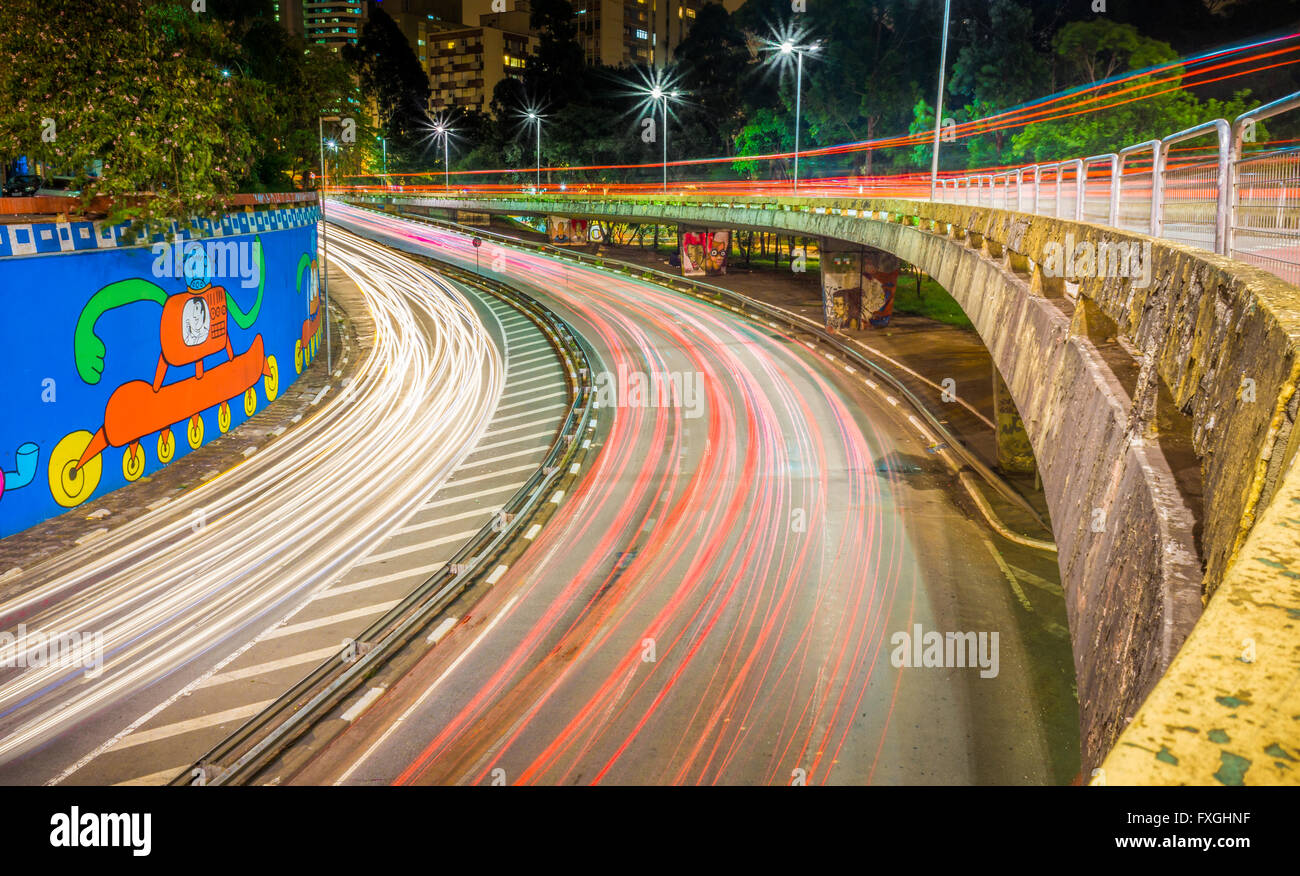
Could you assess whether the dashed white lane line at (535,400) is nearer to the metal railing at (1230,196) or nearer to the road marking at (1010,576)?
the road marking at (1010,576)

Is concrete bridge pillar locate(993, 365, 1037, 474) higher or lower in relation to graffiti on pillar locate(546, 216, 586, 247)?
lower

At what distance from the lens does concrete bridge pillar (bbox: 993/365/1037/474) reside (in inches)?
894

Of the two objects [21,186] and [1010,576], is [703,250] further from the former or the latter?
[1010,576]

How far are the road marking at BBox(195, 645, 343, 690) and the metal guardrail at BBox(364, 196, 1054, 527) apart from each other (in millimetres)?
14694

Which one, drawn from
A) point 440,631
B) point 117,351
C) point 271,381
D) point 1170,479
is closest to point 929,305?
point 271,381

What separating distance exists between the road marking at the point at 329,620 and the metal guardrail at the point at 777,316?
45.1 feet

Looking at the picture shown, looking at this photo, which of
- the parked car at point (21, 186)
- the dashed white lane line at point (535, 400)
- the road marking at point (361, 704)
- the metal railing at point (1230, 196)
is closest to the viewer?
the metal railing at point (1230, 196)

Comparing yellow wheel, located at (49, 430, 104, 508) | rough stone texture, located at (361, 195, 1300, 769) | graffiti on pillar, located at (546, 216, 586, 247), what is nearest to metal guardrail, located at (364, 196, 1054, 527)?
graffiti on pillar, located at (546, 216, 586, 247)

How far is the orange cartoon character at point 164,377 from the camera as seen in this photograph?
18609 mm

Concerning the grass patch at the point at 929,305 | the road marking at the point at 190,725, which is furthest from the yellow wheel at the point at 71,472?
the grass patch at the point at 929,305

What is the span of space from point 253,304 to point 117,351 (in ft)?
24.9

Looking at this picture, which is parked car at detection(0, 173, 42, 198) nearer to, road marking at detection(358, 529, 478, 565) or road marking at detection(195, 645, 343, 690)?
road marking at detection(358, 529, 478, 565)
